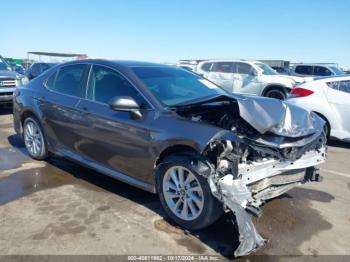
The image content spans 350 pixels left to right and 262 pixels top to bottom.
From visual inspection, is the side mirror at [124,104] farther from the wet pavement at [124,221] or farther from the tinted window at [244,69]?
the tinted window at [244,69]

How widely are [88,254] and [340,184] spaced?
3.67 meters

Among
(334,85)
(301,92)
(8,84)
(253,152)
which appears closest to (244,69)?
(301,92)

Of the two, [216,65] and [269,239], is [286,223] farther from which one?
[216,65]

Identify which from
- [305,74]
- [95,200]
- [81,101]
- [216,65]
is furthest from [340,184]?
[305,74]

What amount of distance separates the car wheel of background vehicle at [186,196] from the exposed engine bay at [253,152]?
0.54 ft

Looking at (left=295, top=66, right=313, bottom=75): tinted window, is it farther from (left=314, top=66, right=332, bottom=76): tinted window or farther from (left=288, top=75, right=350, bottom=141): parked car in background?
(left=288, top=75, right=350, bottom=141): parked car in background

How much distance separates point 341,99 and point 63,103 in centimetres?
543

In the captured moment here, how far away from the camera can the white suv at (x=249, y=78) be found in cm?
1318

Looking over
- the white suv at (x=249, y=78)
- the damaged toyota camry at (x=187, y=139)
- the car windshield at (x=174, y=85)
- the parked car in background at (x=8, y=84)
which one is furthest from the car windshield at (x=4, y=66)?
the car windshield at (x=174, y=85)

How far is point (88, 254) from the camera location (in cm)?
319

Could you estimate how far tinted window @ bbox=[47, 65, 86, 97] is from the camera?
4852 mm

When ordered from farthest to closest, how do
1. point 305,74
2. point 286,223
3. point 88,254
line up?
point 305,74 < point 286,223 < point 88,254

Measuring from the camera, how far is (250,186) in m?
3.46

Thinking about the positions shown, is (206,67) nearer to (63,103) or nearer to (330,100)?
(330,100)
